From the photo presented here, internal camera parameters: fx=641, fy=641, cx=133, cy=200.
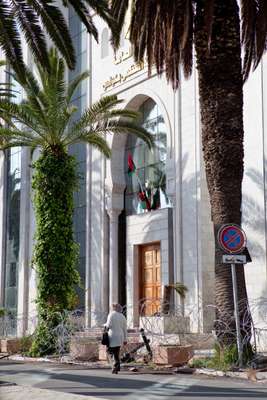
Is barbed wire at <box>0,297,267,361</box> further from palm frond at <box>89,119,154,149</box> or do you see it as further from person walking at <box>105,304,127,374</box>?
palm frond at <box>89,119,154,149</box>

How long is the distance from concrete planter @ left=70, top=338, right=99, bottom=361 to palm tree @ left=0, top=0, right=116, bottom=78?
27.5 ft

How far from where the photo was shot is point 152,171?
26578 millimetres

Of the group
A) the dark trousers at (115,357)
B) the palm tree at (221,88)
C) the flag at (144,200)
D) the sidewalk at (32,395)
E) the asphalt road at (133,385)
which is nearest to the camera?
the sidewalk at (32,395)

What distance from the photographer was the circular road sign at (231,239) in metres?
13.9

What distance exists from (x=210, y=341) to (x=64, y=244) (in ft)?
21.3

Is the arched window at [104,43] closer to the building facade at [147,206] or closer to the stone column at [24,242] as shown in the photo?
the building facade at [147,206]

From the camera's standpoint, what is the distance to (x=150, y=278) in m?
25.6

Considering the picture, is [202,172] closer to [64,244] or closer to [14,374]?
[64,244]

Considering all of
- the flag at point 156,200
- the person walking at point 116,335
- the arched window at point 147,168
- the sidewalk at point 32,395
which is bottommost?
the sidewalk at point 32,395

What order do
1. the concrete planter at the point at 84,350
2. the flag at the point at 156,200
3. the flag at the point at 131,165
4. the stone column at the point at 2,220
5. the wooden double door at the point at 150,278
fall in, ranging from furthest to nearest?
the stone column at the point at 2,220, the flag at the point at 131,165, the flag at the point at 156,200, the wooden double door at the point at 150,278, the concrete planter at the point at 84,350

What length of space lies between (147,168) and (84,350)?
10.2m

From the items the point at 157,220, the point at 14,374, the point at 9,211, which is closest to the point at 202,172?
the point at 157,220

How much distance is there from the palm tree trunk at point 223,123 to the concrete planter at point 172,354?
73.7 inches

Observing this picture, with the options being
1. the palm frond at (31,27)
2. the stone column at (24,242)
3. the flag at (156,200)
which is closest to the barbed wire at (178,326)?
the flag at (156,200)
